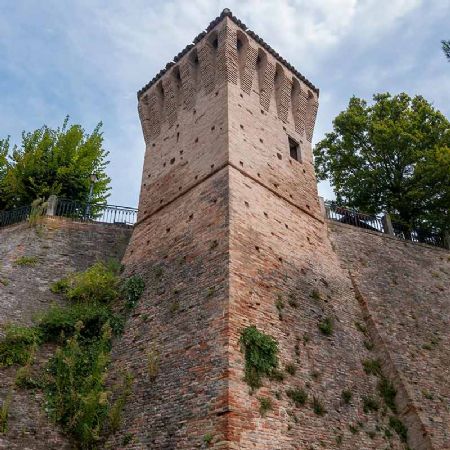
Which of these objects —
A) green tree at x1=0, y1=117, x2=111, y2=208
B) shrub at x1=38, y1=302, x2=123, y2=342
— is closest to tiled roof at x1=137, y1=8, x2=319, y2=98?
green tree at x1=0, y1=117, x2=111, y2=208

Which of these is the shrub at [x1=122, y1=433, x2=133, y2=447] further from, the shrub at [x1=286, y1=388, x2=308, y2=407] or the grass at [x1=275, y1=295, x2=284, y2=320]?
the grass at [x1=275, y1=295, x2=284, y2=320]

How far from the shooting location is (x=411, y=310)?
12078 mm

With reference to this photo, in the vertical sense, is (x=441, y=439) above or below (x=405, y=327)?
below

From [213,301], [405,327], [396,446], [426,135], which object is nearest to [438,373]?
[405,327]

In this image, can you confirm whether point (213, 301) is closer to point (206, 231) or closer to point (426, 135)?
point (206, 231)

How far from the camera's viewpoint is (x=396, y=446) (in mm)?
8609

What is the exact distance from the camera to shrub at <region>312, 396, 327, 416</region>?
8.11 m

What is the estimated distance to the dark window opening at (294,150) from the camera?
562 inches

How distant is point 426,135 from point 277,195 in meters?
Result: 10.2

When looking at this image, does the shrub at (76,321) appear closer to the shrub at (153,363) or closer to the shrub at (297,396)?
the shrub at (153,363)

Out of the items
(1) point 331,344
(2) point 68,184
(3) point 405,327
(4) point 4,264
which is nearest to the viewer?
(1) point 331,344

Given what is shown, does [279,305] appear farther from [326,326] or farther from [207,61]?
[207,61]

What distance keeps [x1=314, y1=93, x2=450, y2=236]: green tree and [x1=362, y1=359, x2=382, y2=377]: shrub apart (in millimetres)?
9127

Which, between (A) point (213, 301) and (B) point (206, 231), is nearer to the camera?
(A) point (213, 301)
